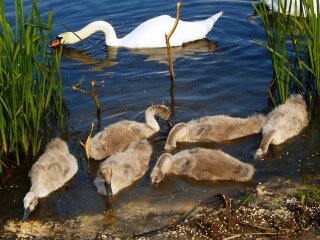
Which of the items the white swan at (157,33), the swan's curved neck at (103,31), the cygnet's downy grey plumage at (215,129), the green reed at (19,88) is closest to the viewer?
the green reed at (19,88)

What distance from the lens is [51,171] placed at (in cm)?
711

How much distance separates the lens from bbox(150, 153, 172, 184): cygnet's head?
7.05m

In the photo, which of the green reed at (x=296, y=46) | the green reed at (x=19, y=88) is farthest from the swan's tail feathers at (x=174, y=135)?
the green reed at (x=19, y=88)

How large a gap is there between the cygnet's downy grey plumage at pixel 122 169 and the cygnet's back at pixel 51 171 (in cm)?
39

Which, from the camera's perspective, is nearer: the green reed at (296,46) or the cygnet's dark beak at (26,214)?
the cygnet's dark beak at (26,214)

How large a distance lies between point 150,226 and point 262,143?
6.30 feet

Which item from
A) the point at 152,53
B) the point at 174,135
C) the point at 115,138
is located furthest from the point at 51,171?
the point at 152,53

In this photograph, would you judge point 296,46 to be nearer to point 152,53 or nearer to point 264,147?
point 264,147

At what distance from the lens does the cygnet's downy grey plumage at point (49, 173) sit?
685cm

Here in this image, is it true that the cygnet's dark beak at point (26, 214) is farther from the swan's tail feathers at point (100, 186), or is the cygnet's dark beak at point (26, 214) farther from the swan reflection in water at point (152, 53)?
the swan reflection in water at point (152, 53)

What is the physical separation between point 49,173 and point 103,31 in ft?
17.5

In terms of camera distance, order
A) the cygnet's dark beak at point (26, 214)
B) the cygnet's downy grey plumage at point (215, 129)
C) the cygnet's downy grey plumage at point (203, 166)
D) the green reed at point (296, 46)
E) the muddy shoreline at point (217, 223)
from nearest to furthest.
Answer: the muddy shoreline at point (217, 223) → the cygnet's dark beak at point (26, 214) → the cygnet's downy grey plumage at point (203, 166) → the green reed at point (296, 46) → the cygnet's downy grey plumage at point (215, 129)

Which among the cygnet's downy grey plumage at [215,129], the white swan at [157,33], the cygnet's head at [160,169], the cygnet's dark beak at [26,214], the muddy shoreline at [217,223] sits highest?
the white swan at [157,33]

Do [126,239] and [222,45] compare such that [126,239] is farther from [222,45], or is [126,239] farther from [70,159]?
[222,45]
